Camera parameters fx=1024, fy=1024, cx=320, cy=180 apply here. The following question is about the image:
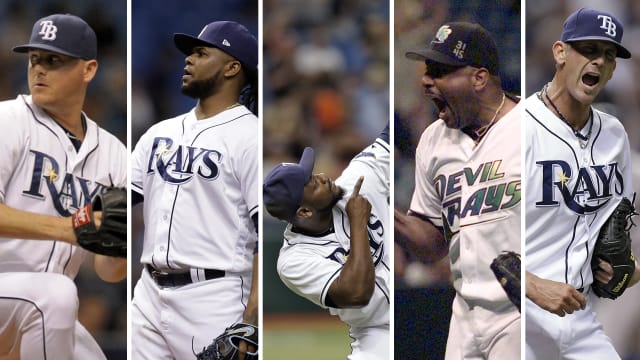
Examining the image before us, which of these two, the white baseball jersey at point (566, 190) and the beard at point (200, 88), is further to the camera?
the beard at point (200, 88)

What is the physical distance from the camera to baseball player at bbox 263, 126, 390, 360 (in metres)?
4.37

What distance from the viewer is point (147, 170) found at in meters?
4.42

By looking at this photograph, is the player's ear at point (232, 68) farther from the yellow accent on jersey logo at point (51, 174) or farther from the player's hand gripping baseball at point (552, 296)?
A: the player's hand gripping baseball at point (552, 296)

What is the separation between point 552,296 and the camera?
429 centimetres

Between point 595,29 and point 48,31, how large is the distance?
7.72ft

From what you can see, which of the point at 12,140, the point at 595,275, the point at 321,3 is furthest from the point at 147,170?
the point at 595,275

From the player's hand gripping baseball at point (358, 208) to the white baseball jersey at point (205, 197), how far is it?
16.2 inches

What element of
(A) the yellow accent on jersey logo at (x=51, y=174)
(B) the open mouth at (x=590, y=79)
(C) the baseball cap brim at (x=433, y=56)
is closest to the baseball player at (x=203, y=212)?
(A) the yellow accent on jersey logo at (x=51, y=174)

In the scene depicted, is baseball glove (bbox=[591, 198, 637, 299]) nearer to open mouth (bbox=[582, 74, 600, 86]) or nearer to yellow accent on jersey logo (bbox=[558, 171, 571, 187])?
yellow accent on jersey logo (bbox=[558, 171, 571, 187])

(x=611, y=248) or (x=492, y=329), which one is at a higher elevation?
(x=611, y=248)

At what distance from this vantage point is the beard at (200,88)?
443cm

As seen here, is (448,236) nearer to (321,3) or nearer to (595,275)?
(595,275)

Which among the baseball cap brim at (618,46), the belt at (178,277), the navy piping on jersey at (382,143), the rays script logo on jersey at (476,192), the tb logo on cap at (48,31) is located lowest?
the belt at (178,277)

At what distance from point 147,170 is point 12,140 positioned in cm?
59
